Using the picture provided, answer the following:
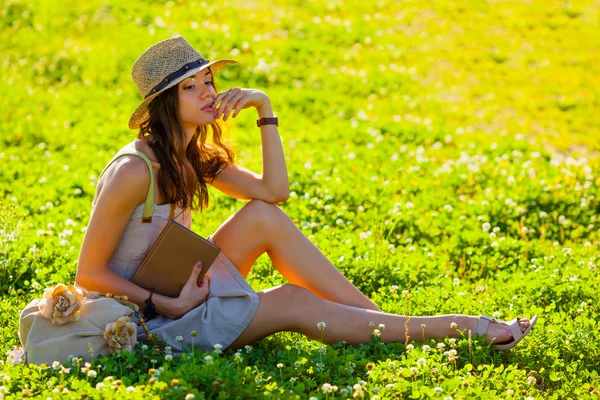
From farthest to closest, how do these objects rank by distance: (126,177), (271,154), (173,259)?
(271,154), (173,259), (126,177)

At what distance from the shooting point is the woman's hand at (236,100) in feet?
15.6

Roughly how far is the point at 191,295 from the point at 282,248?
64 centimetres

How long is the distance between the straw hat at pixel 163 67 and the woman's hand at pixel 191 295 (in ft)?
3.37

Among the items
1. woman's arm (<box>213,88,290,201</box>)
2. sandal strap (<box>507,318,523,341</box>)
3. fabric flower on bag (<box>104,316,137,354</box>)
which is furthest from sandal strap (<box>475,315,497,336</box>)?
fabric flower on bag (<box>104,316,137,354</box>)

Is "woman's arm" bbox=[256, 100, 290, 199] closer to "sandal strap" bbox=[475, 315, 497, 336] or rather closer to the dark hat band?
the dark hat band

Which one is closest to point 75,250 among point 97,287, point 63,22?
point 97,287

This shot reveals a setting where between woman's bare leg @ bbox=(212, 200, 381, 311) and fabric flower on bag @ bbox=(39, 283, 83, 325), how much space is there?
1006 mm

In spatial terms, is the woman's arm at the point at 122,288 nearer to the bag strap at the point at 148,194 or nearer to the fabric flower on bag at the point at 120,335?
the fabric flower on bag at the point at 120,335

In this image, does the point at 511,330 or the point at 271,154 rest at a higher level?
the point at 271,154

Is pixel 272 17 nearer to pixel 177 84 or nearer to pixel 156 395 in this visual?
pixel 177 84

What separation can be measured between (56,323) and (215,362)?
880 mm

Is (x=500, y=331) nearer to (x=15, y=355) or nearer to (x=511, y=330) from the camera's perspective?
(x=511, y=330)

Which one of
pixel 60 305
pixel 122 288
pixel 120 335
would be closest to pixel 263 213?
pixel 122 288

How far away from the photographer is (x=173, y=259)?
4.41 m
